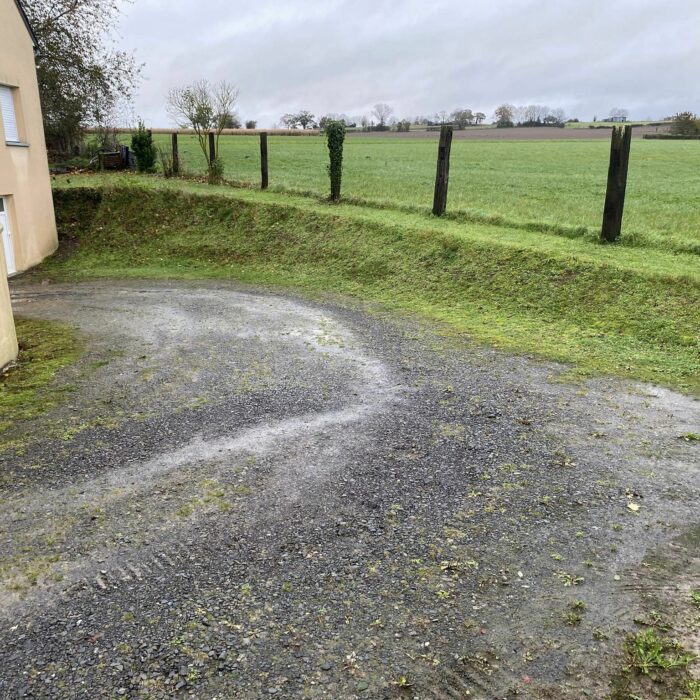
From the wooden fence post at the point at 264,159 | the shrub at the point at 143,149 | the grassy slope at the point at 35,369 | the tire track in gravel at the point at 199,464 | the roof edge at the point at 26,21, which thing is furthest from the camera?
the shrub at the point at 143,149

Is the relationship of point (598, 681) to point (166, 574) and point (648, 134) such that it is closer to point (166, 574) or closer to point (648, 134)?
point (166, 574)

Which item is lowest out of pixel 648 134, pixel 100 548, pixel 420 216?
pixel 100 548

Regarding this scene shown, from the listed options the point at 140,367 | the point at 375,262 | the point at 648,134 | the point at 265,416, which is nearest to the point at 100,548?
the point at 265,416

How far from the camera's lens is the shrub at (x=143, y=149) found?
82.9 ft

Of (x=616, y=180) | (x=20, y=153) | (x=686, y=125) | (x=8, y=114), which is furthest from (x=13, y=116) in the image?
(x=686, y=125)

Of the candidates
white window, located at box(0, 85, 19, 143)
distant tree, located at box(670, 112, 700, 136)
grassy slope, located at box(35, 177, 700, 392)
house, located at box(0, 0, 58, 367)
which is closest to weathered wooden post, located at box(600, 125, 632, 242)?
grassy slope, located at box(35, 177, 700, 392)

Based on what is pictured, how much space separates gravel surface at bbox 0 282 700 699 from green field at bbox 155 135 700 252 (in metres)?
7.01

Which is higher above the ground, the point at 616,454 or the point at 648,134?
the point at 648,134

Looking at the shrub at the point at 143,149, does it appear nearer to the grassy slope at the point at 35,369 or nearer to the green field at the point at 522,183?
the green field at the point at 522,183

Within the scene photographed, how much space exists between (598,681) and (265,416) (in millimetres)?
4054

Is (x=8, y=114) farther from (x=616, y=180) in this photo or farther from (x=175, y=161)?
(x=616, y=180)

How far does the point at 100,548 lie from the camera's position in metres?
4.23

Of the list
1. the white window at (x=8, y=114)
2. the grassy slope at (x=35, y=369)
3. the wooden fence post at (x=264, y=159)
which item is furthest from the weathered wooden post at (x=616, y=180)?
the white window at (x=8, y=114)

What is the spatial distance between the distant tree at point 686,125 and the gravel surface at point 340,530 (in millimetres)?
66046
